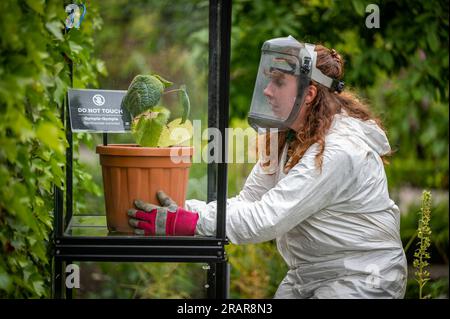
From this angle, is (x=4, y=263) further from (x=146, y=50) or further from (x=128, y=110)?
(x=146, y=50)

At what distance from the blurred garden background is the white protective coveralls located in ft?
1.09

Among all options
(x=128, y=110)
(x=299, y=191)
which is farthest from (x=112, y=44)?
(x=299, y=191)

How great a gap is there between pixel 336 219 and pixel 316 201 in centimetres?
16

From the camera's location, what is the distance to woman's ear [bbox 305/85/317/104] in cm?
277

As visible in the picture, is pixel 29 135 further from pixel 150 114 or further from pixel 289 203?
pixel 289 203

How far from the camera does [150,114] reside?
2.58m

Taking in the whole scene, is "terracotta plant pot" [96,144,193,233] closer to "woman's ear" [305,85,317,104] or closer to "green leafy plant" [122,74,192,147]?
"green leafy plant" [122,74,192,147]

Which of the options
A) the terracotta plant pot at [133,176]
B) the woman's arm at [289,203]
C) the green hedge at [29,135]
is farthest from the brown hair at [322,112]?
the green hedge at [29,135]

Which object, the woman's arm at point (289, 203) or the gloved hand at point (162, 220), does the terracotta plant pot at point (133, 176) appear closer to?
the gloved hand at point (162, 220)

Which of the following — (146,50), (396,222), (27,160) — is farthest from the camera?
(146,50)

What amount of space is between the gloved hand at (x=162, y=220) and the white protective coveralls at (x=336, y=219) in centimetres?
5

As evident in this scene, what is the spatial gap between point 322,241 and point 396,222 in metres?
0.33
